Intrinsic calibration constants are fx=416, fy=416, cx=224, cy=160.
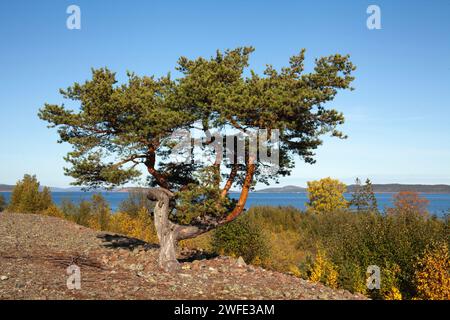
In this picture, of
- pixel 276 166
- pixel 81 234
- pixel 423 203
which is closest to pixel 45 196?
pixel 81 234

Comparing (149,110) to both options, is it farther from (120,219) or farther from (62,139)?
(120,219)

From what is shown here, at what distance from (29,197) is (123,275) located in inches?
853

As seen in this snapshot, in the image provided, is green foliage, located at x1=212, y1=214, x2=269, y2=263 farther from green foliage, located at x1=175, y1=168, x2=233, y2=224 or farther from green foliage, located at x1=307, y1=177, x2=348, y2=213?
green foliage, located at x1=307, y1=177, x2=348, y2=213

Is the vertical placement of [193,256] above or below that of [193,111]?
below

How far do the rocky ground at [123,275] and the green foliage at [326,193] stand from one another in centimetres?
4733

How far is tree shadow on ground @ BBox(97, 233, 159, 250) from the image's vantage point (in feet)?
60.8

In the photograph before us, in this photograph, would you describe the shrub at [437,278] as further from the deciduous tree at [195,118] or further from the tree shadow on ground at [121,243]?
the tree shadow on ground at [121,243]

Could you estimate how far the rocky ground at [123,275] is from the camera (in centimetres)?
1017

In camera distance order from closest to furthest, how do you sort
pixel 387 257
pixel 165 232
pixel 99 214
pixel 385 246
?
pixel 165 232 → pixel 387 257 → pixel 385 246 → pixel 99 214

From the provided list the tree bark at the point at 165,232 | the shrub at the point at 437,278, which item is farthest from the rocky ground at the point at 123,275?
the shrub at the point at 437,278

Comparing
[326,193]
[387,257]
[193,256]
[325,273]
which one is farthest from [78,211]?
[326,193]

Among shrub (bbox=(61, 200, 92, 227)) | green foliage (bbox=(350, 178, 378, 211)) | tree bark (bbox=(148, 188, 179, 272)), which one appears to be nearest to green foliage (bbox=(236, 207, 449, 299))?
tree bark (bbox=(148, 188, 179, 272))

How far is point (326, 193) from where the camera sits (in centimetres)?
6303

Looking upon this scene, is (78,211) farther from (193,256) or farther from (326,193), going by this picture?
(326,193)
